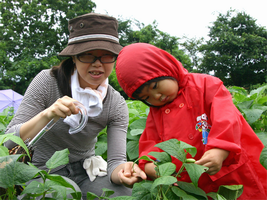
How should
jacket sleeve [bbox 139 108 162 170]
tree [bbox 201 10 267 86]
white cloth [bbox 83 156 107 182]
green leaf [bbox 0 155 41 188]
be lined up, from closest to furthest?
green leaf [bbox 0 155 41 188] → jacket sleeve [bbox 139 108 162 170] → white cloth [bbox 83 156 107 182] → tree [bbox 201 10 267 86]

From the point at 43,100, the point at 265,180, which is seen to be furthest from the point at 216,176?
the point at 43,100

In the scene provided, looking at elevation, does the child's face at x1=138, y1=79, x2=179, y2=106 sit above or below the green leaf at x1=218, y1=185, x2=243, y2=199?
above

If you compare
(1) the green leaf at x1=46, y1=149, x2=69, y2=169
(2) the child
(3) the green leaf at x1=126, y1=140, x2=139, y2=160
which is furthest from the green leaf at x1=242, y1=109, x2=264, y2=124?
(1) the green leaf at x1=46, y1=149, x2=69, y2=169

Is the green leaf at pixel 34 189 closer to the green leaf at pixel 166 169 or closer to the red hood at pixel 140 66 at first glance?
the green leaf at pixel 166 169

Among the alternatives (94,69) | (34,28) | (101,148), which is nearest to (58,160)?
(94,69)

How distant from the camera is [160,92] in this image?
122 centimetres

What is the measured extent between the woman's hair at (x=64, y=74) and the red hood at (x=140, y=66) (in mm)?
610

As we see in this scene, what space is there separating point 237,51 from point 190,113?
27.5m

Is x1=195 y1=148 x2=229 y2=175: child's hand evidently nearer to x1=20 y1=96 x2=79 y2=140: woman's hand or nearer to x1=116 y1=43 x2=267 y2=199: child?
x1=116 y1=43 x2=267 y2=199: child

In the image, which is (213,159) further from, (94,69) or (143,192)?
(94,69)

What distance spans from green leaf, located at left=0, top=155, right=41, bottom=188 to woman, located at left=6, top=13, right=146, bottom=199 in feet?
2.70

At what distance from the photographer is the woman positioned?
5.18 feet

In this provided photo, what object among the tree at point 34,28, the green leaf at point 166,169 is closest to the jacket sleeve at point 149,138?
the green leaf at point 166,169

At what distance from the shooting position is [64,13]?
25.0 meters
